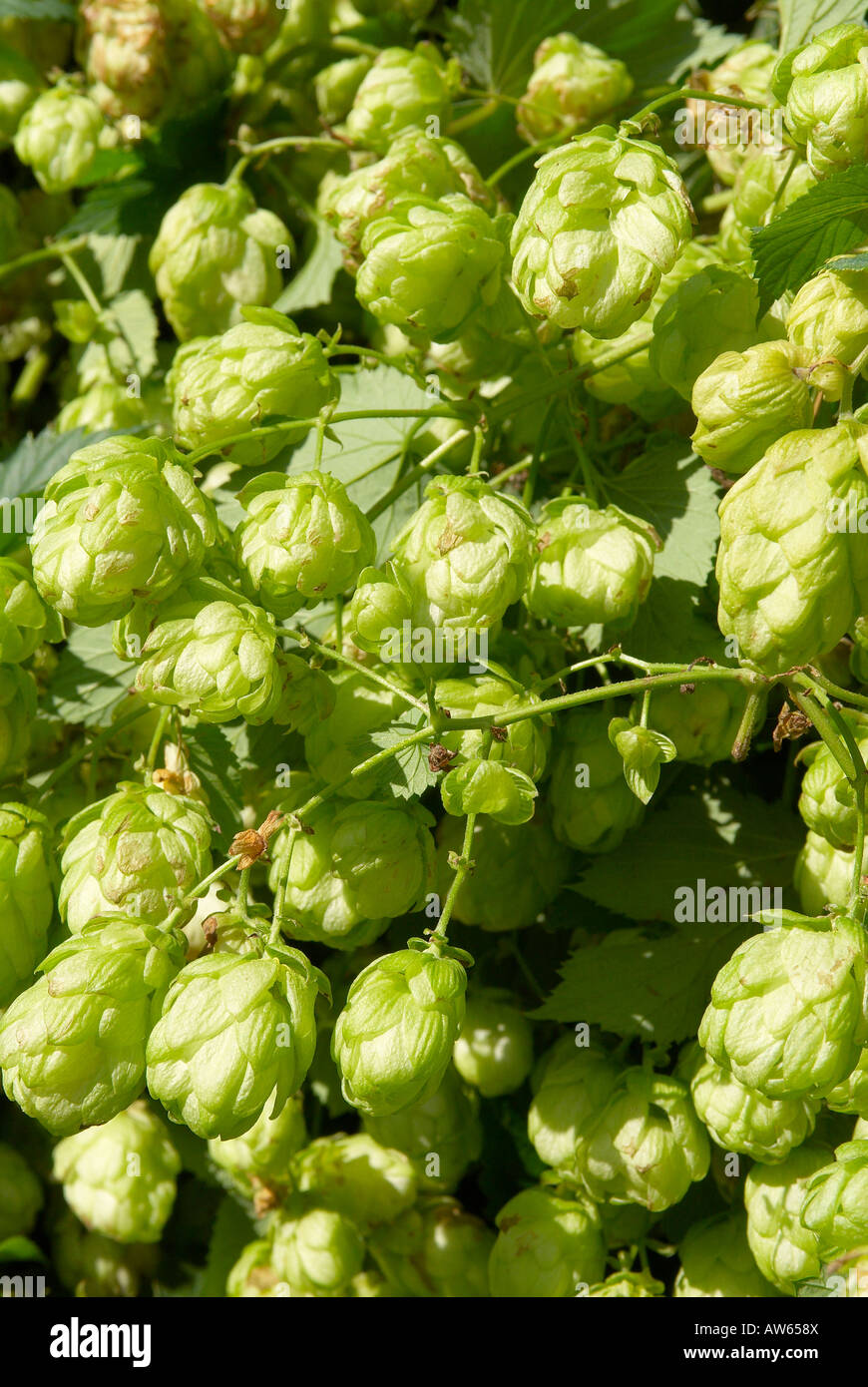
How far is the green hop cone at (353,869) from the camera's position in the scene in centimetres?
83

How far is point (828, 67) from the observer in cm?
84

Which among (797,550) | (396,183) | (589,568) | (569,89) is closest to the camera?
(797,550)

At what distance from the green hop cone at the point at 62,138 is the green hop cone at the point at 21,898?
32.8 inches

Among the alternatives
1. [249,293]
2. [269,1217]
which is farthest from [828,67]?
[269,1217]

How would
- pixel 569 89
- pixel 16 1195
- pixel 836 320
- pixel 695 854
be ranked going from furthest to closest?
pixel 16 1195 < pixel 569 89 < pixel 695 854 < pixel 836 320

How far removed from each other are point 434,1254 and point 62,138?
1274mm

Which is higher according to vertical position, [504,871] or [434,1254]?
[504,871]

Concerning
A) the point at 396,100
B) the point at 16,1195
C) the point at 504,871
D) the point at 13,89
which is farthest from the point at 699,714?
the point at 13,89

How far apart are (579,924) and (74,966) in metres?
0.50

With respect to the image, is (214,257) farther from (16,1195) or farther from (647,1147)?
(16,1195)

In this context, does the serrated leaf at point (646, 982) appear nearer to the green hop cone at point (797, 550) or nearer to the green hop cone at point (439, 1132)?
the green hop cone at point (439, 1132)

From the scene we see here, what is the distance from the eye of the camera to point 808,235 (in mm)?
851

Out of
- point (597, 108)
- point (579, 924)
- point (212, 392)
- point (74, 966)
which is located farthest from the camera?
point (597, 108)
